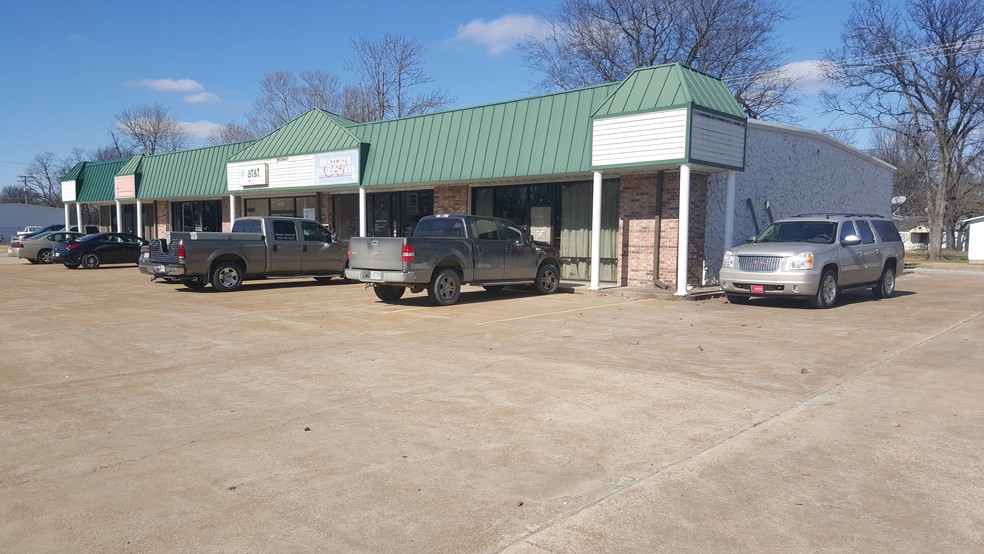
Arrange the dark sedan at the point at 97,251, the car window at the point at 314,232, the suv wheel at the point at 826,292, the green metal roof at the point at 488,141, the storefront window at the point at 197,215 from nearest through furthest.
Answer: the suv wheel at the point at 826,292, the green metal roof at the point at 488,141, the car window at the point at 314,232, the dark sedan at the point at 97,251, the storefront window at the point at 197,215

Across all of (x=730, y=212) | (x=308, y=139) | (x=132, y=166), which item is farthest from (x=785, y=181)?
(x=132, y=166)

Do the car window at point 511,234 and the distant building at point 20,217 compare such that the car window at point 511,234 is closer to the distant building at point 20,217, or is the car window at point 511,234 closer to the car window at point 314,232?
the car window at point 314,232

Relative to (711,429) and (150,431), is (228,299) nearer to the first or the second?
(150,431)

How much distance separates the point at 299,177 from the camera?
25609 millimetres

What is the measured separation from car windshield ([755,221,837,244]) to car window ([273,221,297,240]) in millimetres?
11645

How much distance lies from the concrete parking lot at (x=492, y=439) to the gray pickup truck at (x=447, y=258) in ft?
9.82

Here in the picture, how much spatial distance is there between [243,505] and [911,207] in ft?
225

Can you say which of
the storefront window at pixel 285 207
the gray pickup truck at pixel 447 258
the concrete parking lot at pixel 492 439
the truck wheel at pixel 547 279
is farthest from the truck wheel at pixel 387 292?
the storefront window at pixel 285 207

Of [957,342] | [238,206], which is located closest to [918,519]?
[957,342]

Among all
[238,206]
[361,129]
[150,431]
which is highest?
[361,129]

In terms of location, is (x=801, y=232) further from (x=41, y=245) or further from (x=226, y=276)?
(x=41, y=245)

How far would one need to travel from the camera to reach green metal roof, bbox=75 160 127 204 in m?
38.0

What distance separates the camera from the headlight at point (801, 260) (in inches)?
521

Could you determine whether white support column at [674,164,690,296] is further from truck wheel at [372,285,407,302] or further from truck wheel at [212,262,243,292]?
truck wheel at [212,262,243,292]
